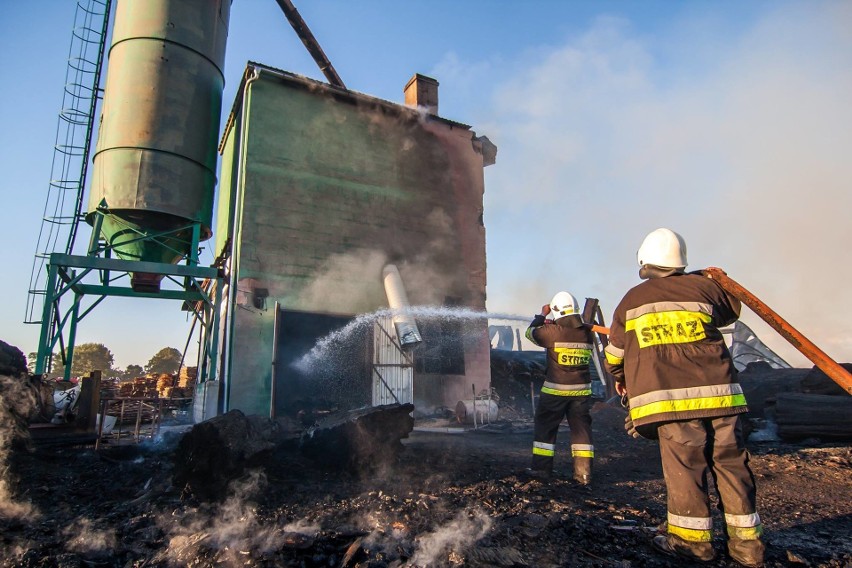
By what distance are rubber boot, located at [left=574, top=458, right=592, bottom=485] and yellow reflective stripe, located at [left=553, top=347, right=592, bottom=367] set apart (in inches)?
37.3

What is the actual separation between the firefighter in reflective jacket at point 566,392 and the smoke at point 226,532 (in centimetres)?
267

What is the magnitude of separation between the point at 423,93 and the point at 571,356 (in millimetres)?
11380

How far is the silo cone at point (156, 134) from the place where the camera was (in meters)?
10.8

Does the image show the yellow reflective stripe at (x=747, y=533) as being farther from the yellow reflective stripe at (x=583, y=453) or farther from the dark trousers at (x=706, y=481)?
the yellow reflective stripe at (x=583, y=453)

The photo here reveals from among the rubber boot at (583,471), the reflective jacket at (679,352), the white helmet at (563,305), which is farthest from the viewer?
the white helmet at (563,305)

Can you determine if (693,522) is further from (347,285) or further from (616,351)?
(347,285)

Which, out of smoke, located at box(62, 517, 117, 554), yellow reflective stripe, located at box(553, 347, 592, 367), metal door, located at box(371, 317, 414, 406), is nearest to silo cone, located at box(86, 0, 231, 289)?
metal door, located at box(371, 317, 414, 406)

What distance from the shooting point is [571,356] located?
5137 mm

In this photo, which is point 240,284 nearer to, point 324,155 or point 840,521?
point 324,155

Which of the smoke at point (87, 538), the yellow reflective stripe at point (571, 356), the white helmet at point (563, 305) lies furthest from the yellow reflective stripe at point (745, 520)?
the smoke at point (87, 538)

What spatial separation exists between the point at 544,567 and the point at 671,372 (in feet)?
4.41

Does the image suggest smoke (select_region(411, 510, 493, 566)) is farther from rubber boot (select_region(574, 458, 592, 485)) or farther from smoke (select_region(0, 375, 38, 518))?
smoke (select_region(0, 375, 38, 518))

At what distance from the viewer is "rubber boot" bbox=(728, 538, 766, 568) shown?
2645mm

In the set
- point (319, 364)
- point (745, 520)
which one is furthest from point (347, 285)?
point (745, 520)
